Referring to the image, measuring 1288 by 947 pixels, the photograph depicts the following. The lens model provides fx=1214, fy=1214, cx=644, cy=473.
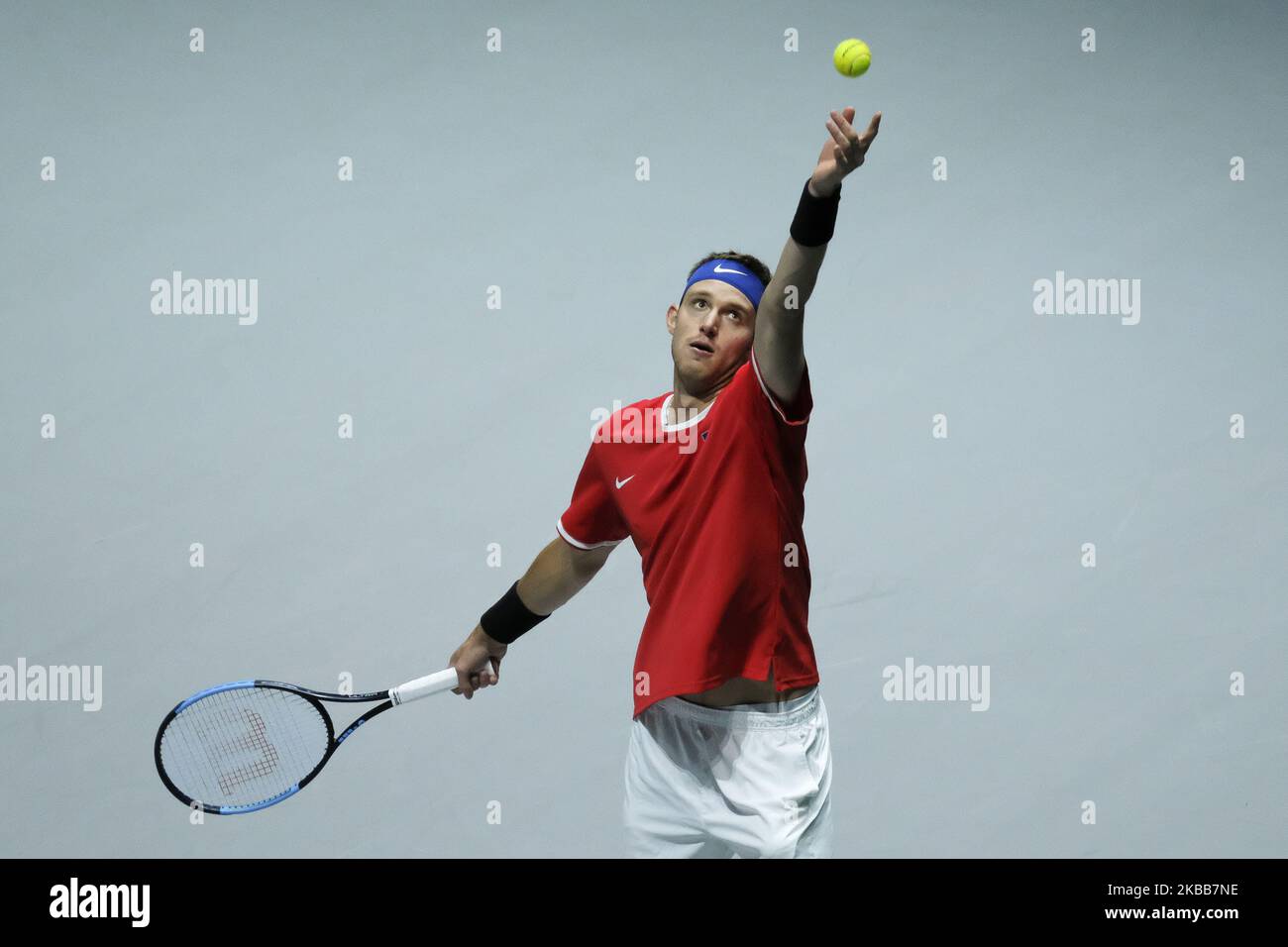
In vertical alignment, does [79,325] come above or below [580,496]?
above

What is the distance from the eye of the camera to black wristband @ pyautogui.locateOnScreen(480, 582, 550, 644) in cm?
253

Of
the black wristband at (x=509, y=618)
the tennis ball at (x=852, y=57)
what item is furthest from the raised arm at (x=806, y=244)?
the black wristband at (x=509, y=618)

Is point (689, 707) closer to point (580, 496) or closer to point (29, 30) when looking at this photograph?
point (580, 496)

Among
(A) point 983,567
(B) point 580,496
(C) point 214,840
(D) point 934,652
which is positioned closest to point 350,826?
(C) point 214,840

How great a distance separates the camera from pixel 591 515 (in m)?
2.44

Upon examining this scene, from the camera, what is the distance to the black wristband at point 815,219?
1789 millimetres

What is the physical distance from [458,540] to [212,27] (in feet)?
5.16

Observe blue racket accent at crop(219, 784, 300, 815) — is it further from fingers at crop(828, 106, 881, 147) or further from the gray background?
fingers at crop(828, 106, 881, 147)

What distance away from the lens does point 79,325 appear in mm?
3297

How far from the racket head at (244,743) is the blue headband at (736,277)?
3.64 ft

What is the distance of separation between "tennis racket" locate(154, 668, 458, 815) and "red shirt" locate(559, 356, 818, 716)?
56 cm

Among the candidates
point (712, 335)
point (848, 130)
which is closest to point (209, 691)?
point (712, 335)
